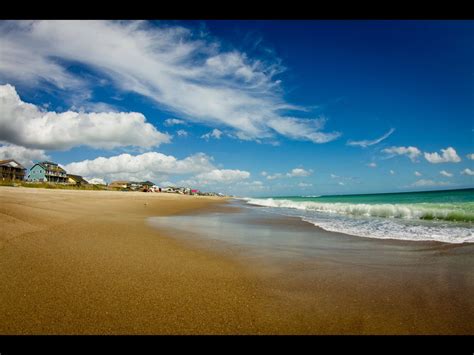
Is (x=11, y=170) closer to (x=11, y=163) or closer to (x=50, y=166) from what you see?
(x=11, y=163)

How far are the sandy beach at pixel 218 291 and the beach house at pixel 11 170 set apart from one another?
239 ft

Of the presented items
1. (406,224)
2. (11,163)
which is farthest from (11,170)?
(406,224)

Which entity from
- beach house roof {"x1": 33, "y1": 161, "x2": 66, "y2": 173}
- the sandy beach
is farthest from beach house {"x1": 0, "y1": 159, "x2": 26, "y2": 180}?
the sandy beach

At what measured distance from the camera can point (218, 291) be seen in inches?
138

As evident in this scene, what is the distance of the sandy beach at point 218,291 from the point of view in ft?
8.43

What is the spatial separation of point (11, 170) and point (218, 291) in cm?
8049

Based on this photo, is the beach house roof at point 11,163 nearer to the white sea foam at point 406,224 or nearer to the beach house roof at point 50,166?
the beach house roof at point 50,166

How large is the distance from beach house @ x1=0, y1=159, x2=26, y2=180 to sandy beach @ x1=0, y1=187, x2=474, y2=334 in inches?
2869

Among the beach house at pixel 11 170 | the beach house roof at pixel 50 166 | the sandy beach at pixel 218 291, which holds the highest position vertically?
the beach house roof at pixel 50 166

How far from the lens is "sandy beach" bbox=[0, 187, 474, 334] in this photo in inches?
101

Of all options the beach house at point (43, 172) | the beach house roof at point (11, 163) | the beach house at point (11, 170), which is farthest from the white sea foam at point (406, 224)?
the beach house at point (43, 172)
